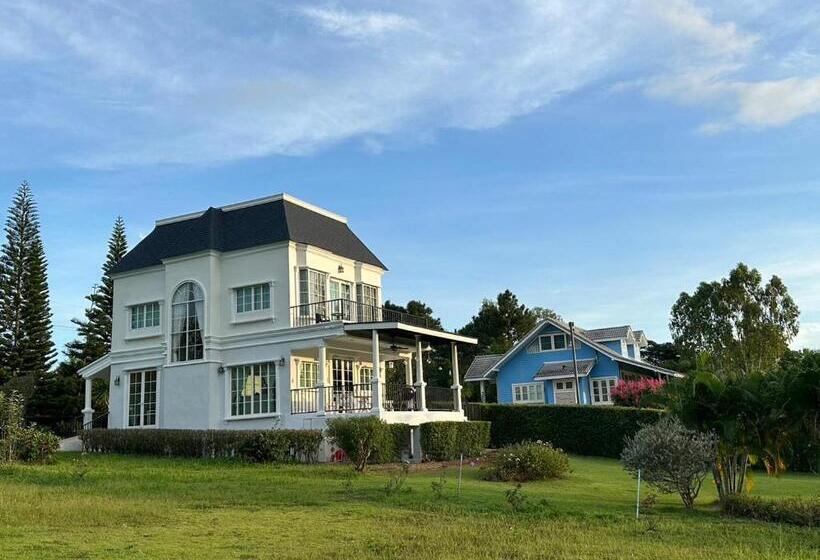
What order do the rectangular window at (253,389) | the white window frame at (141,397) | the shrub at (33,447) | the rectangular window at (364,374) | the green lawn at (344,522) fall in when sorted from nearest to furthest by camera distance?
the green lawn at (344,522), the shrub at (33,447), the rectangular window at (253,389), the white window frame at (141,397), the rectangular window at (364,374)

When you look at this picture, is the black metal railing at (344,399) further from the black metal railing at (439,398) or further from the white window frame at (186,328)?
the white window frame at (186,328)

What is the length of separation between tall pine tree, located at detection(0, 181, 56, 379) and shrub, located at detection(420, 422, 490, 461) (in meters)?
26.5

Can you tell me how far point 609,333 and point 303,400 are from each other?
23659 millimetres

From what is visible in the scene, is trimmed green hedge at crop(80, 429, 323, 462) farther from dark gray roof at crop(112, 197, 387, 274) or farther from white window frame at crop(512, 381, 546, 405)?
white window frame at crop(512, 381, 546, 405)

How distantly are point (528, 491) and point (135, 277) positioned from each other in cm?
1886

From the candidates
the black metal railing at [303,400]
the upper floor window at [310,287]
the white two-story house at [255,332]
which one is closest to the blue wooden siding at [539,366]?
the white two-story house at [255,332]

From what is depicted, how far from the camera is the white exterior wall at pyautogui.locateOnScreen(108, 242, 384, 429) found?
24625 millimetres

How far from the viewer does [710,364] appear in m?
15.1

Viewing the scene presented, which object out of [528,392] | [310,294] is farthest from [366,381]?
[528,392]

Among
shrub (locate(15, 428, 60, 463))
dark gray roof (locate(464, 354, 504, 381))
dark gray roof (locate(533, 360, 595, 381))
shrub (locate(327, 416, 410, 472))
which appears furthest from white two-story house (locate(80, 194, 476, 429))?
dark gray roof (locate(464, 354, 504, 381))

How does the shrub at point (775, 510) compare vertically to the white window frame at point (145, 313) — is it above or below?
below

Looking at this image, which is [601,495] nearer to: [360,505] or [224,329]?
[360,505]

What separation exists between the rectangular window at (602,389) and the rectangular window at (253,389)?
20039 millimetres

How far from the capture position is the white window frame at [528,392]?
4081 centimetres
